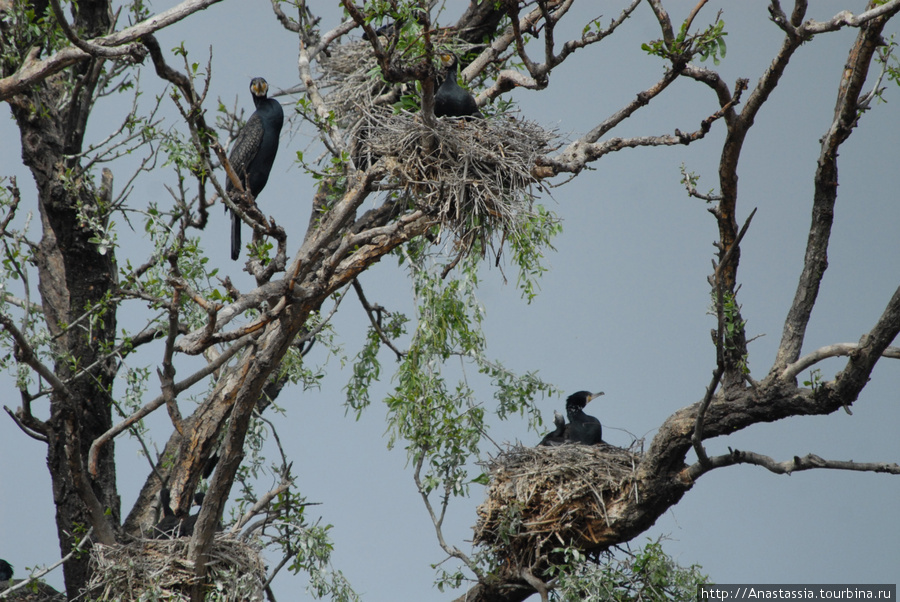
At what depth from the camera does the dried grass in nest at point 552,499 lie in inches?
211

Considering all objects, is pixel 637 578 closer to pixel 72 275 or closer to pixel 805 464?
pixel 805 464

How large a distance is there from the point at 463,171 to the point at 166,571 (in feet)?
8.79

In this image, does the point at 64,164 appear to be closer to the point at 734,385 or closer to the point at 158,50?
the point at 158,50

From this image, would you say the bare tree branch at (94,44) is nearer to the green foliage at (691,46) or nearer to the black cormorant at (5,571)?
the green foliage at (691,46)

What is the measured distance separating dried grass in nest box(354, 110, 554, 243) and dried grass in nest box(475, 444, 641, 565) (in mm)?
1653

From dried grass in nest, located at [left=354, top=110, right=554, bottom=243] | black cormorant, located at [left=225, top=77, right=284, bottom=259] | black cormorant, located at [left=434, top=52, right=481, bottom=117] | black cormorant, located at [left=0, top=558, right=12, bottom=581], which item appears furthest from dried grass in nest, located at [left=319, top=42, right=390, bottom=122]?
black cormorant, located at [left=0, top=558, right=12, bottom=581]

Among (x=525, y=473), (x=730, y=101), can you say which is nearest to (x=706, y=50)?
(x=730, y=101)

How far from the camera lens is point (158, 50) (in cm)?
393

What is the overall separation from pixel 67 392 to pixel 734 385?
3743 millimetres

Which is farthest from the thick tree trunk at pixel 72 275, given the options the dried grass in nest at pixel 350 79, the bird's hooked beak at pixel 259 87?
the dried grass in nest at pixel 350 79

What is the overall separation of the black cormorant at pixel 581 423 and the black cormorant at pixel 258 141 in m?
2.65

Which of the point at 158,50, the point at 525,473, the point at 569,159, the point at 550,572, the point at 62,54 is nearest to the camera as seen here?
the point at 158,50

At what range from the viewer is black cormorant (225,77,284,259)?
6301 millimetres

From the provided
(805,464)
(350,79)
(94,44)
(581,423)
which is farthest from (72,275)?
(805,464)
